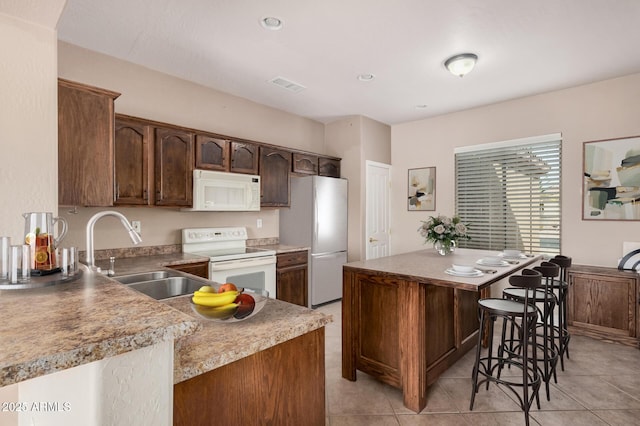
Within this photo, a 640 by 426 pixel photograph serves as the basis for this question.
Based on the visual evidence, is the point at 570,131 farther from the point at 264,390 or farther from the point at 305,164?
the point at 264,390

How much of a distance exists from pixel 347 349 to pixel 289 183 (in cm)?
241

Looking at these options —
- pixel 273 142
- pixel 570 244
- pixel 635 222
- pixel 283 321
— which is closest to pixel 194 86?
pixel 273 142

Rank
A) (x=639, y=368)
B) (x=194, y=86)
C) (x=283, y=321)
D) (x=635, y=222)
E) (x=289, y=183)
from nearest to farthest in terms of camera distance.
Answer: (x=283, y=321) < (x=639, y=368) < (x=635, y=222) < (x=194, y=86) < (x=289, y=183)

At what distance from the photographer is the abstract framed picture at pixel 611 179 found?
3410 millimetres

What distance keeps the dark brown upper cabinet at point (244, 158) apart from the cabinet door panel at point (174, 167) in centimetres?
50

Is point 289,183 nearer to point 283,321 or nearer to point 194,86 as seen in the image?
point 194,86

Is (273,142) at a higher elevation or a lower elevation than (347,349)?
higher

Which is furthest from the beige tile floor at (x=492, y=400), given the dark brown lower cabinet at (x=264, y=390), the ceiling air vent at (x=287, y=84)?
the ceiling air vent at (x=287, y=84)

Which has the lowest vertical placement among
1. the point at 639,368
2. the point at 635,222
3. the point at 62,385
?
the point at 639,368

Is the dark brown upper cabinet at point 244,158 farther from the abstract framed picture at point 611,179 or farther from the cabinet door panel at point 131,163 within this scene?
Result: the abstract framed picture at point 611,179

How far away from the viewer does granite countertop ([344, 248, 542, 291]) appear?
6.38 ft

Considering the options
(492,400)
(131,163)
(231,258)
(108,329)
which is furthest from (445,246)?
(131,163)

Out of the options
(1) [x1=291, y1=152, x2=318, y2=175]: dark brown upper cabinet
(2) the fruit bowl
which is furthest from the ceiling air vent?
(2) the fruit bowl

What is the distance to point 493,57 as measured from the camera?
3.06 meters
